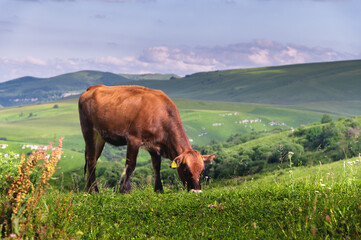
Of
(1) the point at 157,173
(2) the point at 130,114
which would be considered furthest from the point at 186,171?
(2) the point at 130,114

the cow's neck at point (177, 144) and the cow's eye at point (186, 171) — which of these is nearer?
the cow's eye at point (186, 171)

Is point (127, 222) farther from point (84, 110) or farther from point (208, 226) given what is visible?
point (84, 110)

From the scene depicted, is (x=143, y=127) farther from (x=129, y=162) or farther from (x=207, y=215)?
(x=207, y=215)

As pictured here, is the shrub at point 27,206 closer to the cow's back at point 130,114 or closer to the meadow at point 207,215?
the meadow at point 207,215

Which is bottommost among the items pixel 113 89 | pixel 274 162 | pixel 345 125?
pixel 274 162

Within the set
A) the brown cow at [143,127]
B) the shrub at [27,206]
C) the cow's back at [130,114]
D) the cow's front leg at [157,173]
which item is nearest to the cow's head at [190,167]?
the brown cow at [143,127]

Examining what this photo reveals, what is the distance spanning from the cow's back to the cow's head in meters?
1.59

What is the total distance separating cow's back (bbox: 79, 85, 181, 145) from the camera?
12.5 metres

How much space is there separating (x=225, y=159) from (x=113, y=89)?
237ft

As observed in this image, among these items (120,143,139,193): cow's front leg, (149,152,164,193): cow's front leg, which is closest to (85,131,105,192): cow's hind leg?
(120,143,139,193): cow's front leg

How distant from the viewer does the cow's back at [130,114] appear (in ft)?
40.9

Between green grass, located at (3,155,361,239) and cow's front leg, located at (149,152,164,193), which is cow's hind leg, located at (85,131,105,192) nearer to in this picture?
cow's front leg, located at (149,152,164,193)

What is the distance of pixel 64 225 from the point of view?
6.51 metres

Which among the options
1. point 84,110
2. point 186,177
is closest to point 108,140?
point 84,110
